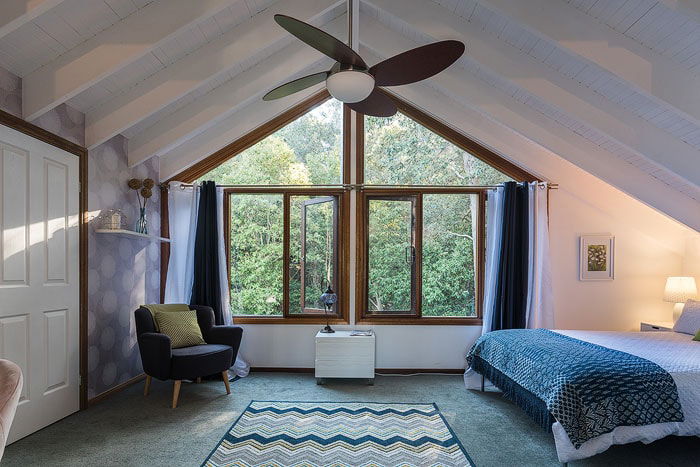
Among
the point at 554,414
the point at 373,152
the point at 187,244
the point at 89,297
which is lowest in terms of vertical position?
the point at 554,414

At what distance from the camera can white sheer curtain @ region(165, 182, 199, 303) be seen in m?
5.23

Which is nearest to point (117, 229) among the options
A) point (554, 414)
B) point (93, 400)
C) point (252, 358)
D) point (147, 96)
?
point (147, 96)

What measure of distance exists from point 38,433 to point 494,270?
4083 mm

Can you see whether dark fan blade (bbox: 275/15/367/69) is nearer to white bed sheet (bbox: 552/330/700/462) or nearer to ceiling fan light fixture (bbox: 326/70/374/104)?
ceiling fan light fixture (bbox: 326/70/374/104)

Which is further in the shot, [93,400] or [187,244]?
[187,244]

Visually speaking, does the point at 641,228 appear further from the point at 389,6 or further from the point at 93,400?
the point at 93,400

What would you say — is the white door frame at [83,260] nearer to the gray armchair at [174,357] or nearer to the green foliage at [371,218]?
the gray armchair at [174,357]

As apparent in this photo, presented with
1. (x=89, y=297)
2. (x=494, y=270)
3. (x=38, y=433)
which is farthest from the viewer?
(x=494, y=270)

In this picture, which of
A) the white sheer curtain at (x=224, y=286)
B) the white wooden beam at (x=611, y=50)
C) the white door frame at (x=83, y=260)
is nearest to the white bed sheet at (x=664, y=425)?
the white wooden beam at (x=611, y=50)

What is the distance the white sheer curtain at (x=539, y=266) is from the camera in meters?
5.16

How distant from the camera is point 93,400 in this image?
4.08 meters

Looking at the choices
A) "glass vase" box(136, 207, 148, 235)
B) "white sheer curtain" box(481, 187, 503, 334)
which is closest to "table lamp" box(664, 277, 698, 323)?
"white sheer curtain" box(481, 187, 503, 334)

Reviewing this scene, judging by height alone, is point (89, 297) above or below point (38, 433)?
above

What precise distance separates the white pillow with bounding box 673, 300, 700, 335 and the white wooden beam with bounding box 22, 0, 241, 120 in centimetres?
447
